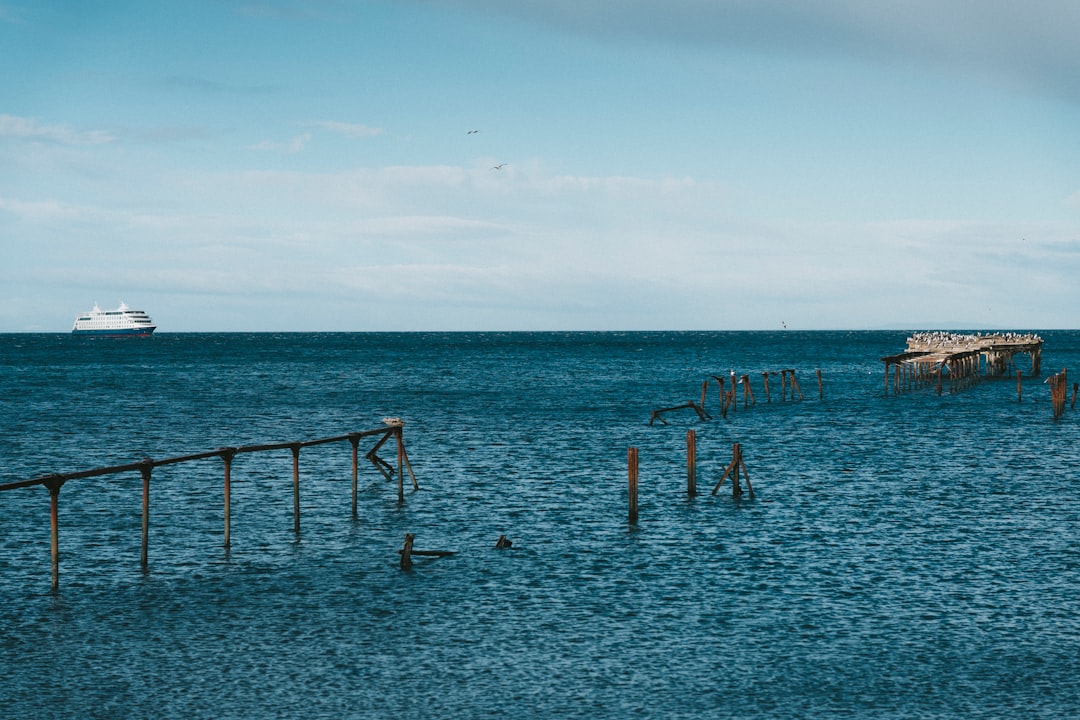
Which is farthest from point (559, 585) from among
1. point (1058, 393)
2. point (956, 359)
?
point (956, 359)

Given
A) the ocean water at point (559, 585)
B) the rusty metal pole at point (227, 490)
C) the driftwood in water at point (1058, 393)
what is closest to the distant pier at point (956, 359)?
the driftwood in water at point (1058, 393)

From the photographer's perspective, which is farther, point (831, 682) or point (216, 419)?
point (216, 419)

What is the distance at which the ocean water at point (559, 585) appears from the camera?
61.1 ft

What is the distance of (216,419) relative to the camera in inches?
2958

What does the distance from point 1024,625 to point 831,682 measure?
588 cm

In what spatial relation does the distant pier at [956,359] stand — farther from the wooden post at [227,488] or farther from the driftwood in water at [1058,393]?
the wooden post at [227,488]

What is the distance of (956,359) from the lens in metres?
90.8

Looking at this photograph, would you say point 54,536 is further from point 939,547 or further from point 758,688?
point 939,547

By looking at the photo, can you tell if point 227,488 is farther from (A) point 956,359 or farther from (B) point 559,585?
(A) point 956,359

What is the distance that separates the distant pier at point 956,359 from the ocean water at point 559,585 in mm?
33273

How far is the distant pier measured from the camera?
301 ft

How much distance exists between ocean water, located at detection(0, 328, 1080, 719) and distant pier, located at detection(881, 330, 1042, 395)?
109 ft

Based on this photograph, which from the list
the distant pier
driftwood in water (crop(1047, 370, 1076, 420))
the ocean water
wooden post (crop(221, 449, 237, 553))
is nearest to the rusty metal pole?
wooden post (crop(221, 449, 237, 553))

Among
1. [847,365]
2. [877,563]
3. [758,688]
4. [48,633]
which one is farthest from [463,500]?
[847,365]
